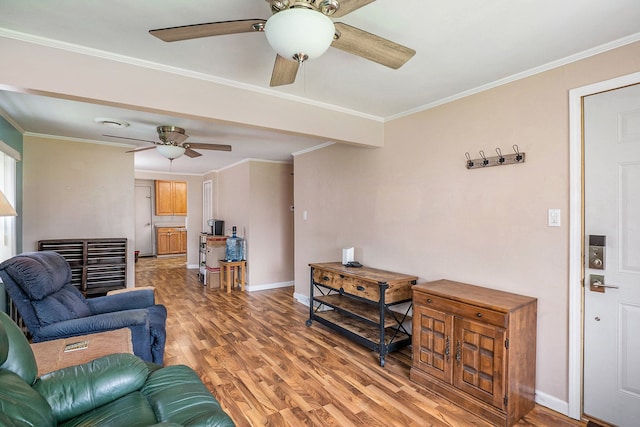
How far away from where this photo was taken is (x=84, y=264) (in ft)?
13.1

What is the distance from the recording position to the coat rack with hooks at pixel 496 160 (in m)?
2.37

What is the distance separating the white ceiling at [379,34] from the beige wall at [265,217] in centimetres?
293

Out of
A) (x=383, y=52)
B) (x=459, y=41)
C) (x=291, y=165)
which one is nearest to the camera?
(x=383, y=52)

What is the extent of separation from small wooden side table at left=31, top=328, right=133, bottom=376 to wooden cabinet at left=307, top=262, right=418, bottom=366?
6.30ft

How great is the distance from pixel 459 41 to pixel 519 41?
14.3 inches

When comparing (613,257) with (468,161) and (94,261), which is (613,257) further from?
(94,261)

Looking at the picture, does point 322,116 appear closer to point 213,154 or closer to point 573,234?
point 573,234

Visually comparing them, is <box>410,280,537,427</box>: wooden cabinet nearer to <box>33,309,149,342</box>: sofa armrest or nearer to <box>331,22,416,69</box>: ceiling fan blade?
<box>331,22,416,69</box>: ceiling fan blade

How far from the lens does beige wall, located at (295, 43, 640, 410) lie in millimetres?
2170

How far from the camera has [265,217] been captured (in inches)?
226

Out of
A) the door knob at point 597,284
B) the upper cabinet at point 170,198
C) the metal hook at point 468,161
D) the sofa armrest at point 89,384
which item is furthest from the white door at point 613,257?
the upper cabinet at point 170,198

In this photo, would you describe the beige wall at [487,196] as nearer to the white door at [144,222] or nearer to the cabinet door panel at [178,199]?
the cabinet door panel at [178,199]

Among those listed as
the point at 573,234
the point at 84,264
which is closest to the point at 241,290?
the point at 84,264

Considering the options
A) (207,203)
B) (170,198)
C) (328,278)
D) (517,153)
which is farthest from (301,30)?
(170,198)
